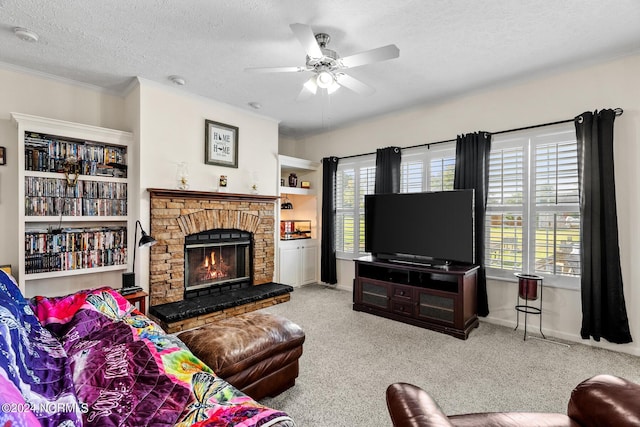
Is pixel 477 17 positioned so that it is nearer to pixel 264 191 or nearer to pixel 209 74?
pixel 209 74

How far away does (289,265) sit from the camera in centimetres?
521

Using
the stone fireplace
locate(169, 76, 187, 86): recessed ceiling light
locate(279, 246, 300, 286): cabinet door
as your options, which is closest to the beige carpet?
the stone fireplace

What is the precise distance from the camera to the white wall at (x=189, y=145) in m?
3.57

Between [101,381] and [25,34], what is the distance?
9.48ft

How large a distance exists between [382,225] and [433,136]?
137 centimetres

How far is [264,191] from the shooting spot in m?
4.82

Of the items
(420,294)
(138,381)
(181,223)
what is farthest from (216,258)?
(138,381)

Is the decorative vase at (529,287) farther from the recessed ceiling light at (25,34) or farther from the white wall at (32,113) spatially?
the recessed ceiling light at (25,34)

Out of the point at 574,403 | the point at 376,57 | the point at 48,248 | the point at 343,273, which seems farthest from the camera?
the point at 343,273

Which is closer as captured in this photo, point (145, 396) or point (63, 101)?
point (145, 396)

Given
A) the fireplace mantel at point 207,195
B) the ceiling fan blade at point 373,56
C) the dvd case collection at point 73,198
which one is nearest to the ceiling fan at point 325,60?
the ceiling fan blade at point 373,56

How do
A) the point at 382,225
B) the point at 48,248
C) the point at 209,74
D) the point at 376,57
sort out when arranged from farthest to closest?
the point at 382,225 < the point at 209,74 < the point at 48,248 < the point at 376,57


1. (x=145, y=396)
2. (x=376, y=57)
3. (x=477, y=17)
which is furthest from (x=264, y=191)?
(x=145, y=396)

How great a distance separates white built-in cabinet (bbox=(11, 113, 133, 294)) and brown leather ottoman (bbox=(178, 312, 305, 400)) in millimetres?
2049
